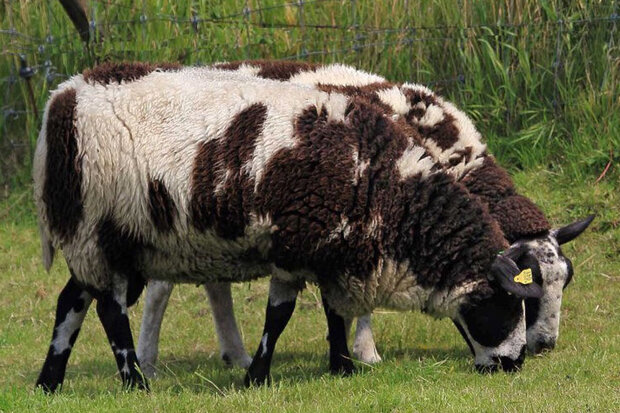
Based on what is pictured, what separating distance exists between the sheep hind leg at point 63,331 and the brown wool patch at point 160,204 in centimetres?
85

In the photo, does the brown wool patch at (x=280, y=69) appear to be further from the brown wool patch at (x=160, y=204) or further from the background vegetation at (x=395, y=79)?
the background vegetation at (x=395, y=79)

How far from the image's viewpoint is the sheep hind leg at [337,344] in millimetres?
8102

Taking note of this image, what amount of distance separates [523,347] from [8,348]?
13.5 ft

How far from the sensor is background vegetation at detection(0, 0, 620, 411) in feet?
28.1

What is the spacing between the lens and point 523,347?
25.0ft

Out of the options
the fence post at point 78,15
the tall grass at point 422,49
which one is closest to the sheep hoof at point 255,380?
the tall grass at point 422,49

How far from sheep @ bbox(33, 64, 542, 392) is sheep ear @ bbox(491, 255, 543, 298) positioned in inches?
0.5

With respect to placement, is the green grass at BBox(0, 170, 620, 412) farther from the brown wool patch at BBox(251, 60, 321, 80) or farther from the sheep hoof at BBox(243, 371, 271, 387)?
the brown wool patch at BBox(251, 60, 321, 80)

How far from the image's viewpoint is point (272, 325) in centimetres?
764

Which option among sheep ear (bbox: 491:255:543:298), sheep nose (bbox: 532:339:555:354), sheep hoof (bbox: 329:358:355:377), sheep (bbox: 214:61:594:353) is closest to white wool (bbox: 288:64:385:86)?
sheep (bbox: 214:61:594:353)

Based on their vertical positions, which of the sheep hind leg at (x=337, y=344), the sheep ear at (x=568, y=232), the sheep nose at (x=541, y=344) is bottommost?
the sheep nose at (x=541, y=344)

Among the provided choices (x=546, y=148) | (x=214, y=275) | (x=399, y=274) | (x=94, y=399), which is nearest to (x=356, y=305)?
(x=399, y=274)

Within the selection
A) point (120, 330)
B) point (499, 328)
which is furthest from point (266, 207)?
point (499, 328)

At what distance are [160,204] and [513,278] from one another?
2.14 m
